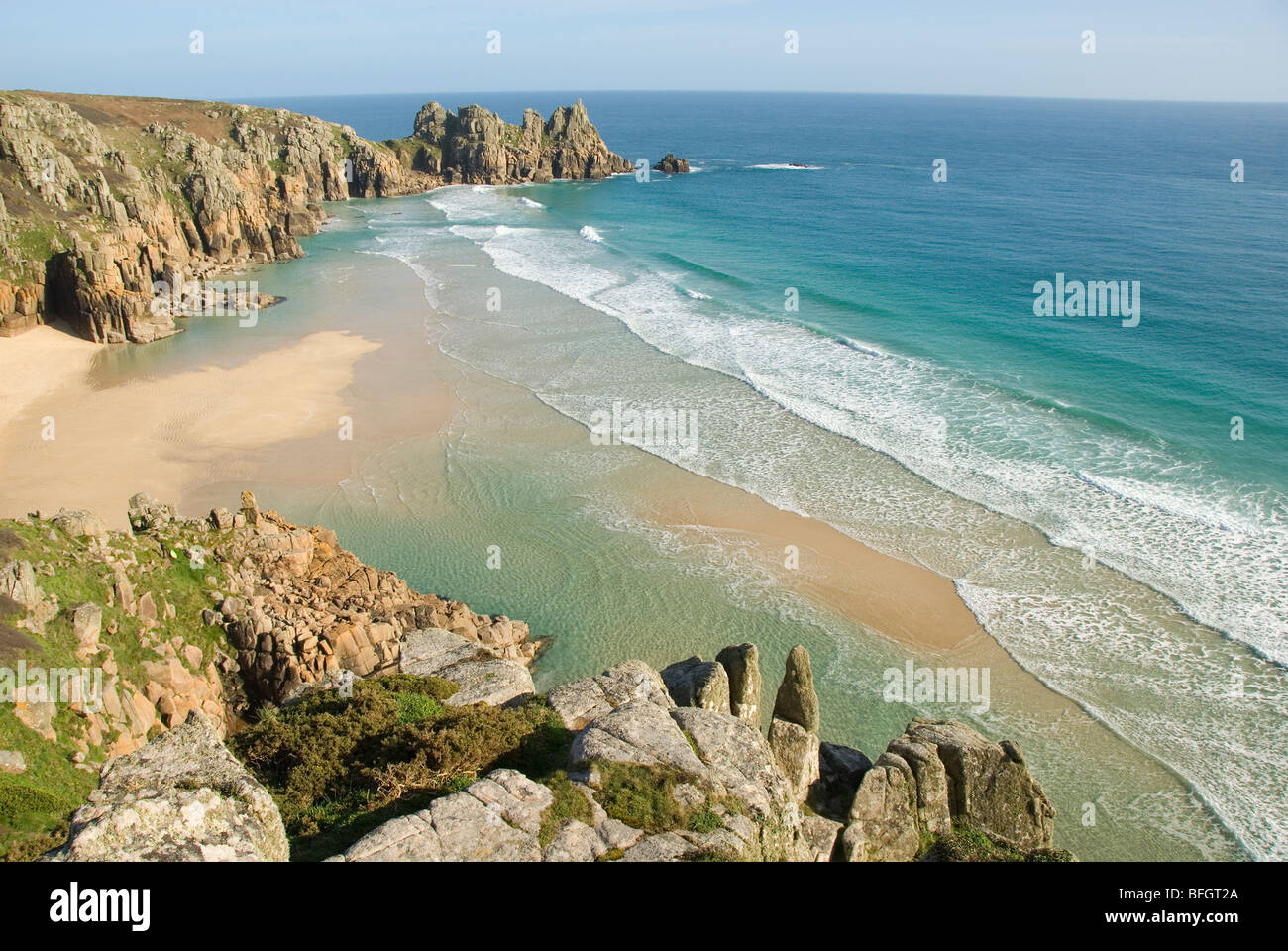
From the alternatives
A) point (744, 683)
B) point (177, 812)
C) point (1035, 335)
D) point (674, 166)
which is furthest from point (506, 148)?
point (177, 812)

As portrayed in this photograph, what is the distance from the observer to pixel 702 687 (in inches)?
651

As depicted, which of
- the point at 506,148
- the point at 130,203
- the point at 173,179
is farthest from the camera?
the point at 506,148

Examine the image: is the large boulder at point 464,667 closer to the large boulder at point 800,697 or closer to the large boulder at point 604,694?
the large boulder at point 604,694

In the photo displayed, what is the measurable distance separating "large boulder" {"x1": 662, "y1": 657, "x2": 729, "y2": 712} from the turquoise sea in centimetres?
492

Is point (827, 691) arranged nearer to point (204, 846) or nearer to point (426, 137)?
point (204, 846)

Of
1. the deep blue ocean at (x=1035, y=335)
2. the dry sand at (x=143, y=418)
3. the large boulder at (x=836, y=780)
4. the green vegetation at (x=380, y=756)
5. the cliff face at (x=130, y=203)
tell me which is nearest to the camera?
the green vegetation at (x=380, y=756)

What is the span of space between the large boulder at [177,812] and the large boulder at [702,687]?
780 cm

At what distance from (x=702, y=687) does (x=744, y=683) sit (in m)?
1.21

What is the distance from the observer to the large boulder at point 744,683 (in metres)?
17.4

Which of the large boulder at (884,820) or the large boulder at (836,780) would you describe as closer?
the large boulder at (884,820)

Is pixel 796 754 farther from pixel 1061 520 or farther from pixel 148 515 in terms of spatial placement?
pixel 1061 520

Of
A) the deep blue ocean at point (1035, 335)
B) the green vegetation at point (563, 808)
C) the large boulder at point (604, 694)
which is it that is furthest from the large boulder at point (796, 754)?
the deep blue ocean at point (1035, 335)

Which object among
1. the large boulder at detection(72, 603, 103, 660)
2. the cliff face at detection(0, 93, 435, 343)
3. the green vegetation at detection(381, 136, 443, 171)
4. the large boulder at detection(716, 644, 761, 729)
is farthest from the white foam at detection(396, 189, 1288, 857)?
the green vegetation at detection(381, 136, 443, 171)

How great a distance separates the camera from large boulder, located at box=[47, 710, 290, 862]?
9328mm
